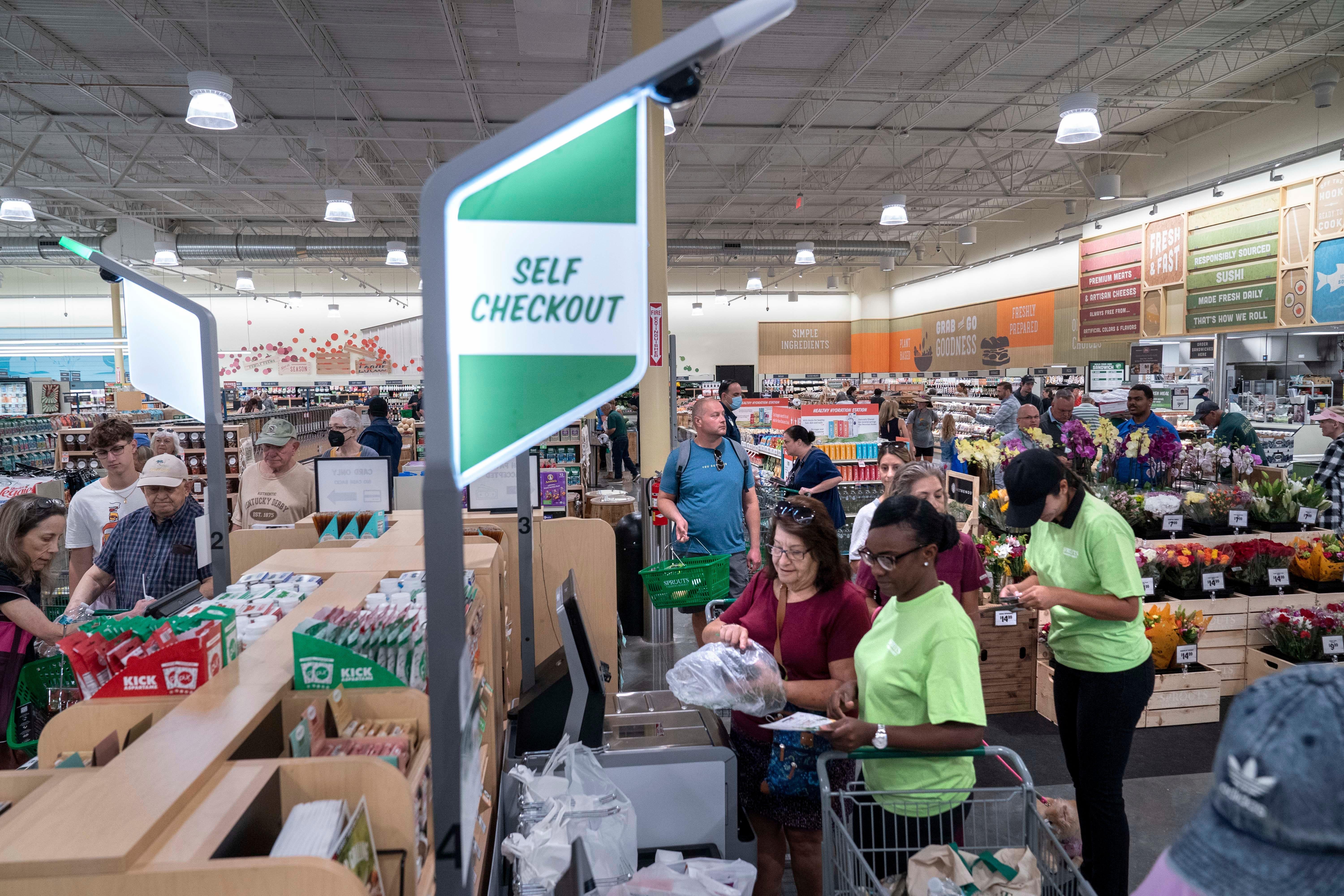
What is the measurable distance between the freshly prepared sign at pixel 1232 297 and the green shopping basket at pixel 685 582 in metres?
11.4

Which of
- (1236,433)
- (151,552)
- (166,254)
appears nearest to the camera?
(151,552)

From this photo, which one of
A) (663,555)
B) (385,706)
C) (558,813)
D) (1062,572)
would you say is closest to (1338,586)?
(1062,572)

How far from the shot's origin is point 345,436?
7121 mm

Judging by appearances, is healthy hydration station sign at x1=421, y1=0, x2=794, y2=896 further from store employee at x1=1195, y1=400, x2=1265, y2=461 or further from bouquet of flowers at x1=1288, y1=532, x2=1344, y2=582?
store employee at x1=1195, y1=400, x2=1265, y2=461

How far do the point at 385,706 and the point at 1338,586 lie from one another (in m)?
5.92

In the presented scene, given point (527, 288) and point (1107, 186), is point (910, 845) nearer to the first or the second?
point (527, 288)

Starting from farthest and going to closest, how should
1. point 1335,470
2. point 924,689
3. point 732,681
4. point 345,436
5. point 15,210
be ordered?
point 15,210, point 345,436, point 1335,470, point 732,681, point 924,689

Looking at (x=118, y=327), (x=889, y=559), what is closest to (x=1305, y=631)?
(x=889, y=559)

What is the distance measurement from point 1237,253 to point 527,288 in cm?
1456

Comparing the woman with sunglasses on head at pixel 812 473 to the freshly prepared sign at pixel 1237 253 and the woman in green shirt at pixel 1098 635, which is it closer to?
the woman in green shirt at pixel 1098 635

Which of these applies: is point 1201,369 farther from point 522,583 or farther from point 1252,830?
point 1252,830

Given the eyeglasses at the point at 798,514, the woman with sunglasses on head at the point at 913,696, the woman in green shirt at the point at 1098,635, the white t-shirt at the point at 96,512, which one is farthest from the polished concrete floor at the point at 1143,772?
the white t-shirt at the point at 96,512

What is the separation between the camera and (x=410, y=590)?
8.08 feet

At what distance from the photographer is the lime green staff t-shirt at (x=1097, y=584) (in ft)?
8.71
